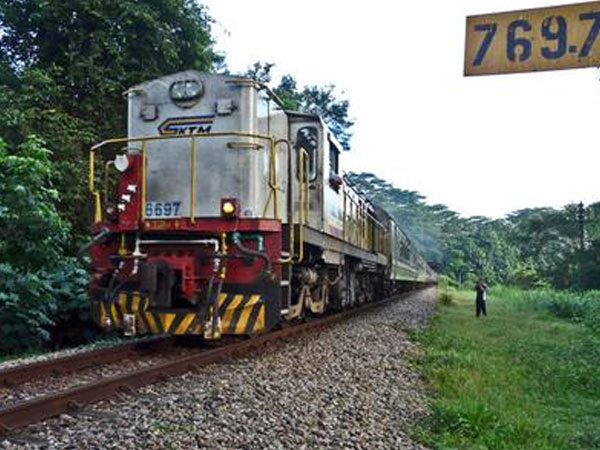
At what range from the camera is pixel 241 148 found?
817 centimetres

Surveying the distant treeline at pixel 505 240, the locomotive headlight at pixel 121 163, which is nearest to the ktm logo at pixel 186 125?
the locomotive headlight at pixel 121 163

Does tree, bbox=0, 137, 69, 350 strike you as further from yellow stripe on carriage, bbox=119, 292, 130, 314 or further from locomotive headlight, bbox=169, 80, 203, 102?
yellow stripe on carriage, bbox=119, 292, 130, 314

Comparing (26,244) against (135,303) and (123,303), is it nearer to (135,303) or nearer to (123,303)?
(123,303)

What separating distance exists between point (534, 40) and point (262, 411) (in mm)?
3372

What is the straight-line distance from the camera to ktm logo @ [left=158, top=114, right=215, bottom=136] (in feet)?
27.4

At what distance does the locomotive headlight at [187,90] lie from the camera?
27.6 feet

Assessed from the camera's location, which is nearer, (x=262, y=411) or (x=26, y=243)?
(x=262, y=411)

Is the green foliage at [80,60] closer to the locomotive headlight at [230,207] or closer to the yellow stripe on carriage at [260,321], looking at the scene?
the locomotive headlight at [230,207]

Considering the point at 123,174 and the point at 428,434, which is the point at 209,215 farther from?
the point at 428,434

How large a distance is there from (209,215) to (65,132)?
7688 mm

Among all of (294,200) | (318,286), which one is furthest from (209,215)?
(318,286)

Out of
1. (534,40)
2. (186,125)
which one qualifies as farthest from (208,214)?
(534,40)

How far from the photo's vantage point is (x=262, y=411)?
501cm

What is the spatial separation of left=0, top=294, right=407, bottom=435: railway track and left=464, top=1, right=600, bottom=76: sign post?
3752 mm
